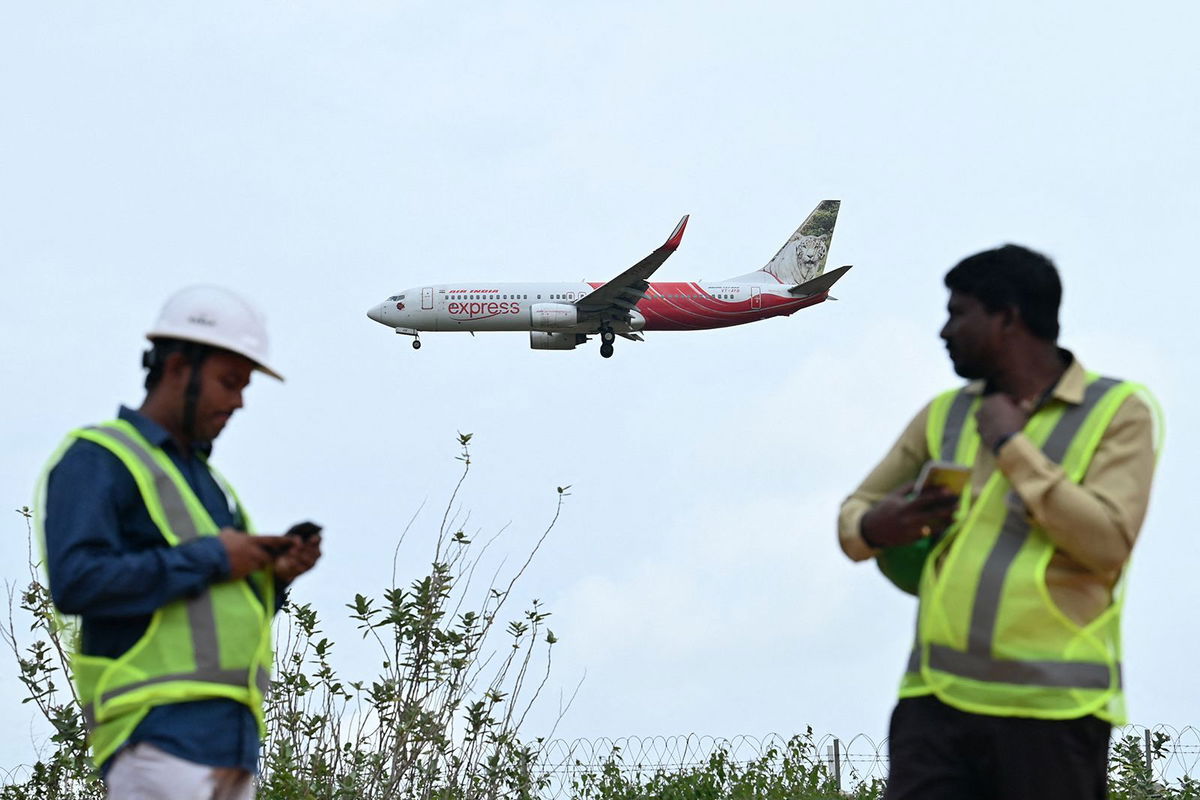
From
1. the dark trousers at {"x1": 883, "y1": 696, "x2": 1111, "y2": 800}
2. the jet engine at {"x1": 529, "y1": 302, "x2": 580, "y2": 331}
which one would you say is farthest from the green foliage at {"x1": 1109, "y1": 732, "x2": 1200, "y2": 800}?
the jet engine at {"x1": 529, "y1": 302, "x2": 580, "y2": 331}

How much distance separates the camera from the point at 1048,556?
8.44 ft

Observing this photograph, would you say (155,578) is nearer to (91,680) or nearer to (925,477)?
(91,680)

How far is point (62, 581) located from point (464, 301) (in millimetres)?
35273

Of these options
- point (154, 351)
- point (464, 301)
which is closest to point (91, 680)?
point (154, 351)

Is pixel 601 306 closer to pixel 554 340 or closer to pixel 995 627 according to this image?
pixel 554 340

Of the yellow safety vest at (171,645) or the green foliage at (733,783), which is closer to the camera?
the yellow safety vest at (171,645)

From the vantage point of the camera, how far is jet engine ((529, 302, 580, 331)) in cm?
3553

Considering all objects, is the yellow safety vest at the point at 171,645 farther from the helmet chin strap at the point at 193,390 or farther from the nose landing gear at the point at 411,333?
the nose landing gear at the point at 411,333

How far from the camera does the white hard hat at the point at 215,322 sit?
2773 millimetres

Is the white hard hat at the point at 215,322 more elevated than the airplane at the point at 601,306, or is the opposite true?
the airplane at the point at 601,306

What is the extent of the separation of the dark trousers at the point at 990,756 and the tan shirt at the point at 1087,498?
0.22 m

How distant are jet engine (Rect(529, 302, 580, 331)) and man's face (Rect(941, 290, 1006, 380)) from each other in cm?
3275

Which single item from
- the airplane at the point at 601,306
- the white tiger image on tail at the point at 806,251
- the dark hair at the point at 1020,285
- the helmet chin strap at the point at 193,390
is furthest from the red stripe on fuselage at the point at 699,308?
the helmet chin strap at the point at 193,390

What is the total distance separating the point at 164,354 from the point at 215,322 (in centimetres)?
12
